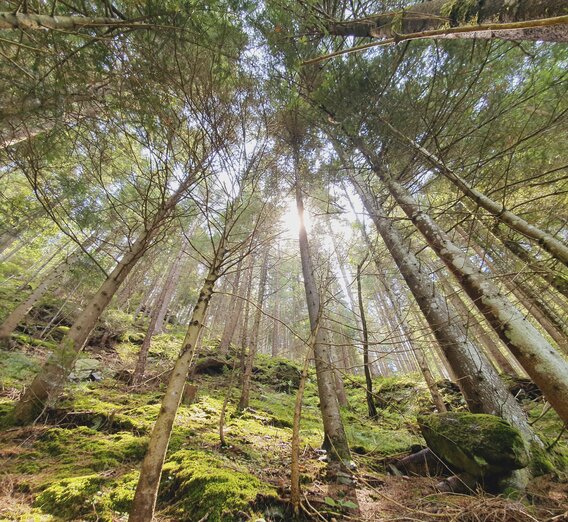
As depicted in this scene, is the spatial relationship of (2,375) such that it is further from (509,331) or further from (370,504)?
(509,331)

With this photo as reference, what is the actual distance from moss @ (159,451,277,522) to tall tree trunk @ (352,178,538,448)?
255 centimetres

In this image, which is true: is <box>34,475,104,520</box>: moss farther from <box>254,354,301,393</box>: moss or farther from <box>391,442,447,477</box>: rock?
<box>254,354,301,393</box>: moss

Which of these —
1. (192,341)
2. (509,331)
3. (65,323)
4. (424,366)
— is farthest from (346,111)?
(65,323)

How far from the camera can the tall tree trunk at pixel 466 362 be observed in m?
3.45

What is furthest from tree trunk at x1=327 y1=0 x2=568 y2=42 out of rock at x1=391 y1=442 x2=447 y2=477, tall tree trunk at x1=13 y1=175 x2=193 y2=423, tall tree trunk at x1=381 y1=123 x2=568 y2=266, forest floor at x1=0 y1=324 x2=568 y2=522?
rock at x1=391 y1=442 x2=447 y2=477

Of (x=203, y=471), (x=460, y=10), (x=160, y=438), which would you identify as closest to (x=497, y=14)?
(x=460, y=10)

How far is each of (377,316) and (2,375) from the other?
79.6 feet

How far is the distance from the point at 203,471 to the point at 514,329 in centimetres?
402

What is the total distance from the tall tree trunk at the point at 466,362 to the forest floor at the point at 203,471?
692 mm

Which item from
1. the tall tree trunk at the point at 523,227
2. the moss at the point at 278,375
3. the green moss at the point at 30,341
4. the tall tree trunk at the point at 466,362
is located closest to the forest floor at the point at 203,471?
the tall tree trunk at the point at 466,362

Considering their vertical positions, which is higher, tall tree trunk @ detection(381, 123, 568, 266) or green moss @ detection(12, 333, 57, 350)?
green moss @ detection(12, 333, 57, 350)

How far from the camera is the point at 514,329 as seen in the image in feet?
10.4

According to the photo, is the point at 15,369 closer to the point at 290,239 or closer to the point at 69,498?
the point at 69,498

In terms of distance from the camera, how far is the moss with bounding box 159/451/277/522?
228 cm
